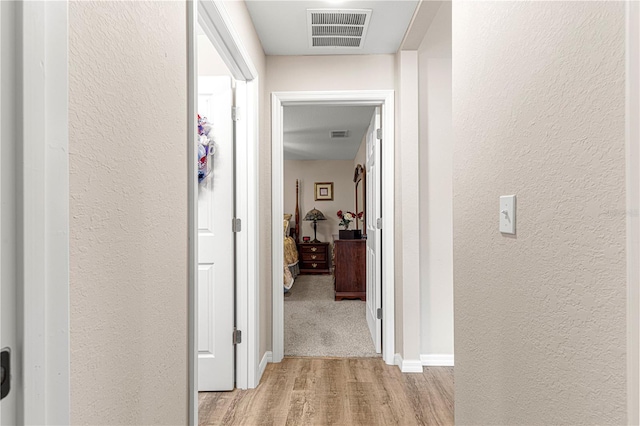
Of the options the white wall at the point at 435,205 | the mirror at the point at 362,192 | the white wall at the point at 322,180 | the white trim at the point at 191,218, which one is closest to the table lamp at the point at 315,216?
the white wall at the point at 322,180

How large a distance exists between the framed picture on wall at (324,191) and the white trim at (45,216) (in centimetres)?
675

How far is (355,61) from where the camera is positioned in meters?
2.69

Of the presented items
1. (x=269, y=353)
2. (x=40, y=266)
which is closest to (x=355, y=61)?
(x=269, y=353)

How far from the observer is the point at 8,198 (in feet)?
1.66

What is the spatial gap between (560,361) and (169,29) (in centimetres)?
134

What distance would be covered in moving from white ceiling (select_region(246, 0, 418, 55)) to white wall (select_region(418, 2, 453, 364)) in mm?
321

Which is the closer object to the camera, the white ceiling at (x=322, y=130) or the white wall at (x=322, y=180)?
the white ceiling at (x=322, y=130)

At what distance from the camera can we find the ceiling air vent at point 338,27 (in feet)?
7.08

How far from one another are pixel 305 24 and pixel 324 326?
264 centimetres

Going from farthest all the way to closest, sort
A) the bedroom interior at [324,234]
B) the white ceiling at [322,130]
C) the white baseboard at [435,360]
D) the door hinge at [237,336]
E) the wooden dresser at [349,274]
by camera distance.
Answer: the wooden dresser at [349,274] → the white ceiling at [322,130] → the bedroom interior at [324,234] → the white baseboard at [435,360] → the door hinge at [237,336]

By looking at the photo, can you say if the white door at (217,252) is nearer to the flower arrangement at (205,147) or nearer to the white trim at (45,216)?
the flower arrangement at (205,147)

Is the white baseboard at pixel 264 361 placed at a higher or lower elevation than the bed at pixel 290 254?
lower

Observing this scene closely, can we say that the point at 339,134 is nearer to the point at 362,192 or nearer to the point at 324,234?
the point at 362,192

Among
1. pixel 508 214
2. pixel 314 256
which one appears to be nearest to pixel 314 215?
pixel 314 256
